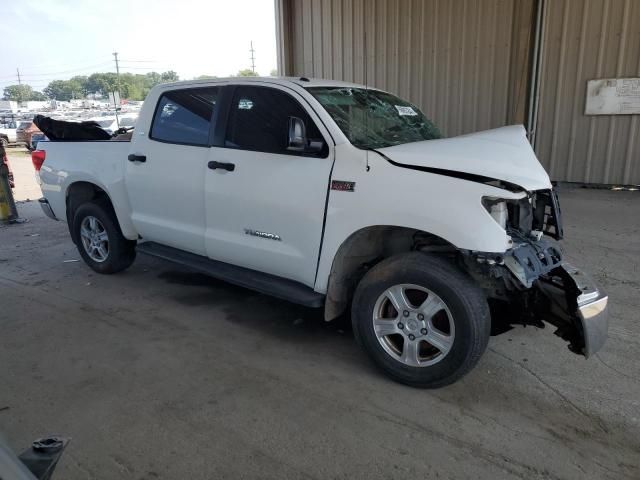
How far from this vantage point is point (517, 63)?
9.98m

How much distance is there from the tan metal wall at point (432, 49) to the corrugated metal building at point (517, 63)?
2cm

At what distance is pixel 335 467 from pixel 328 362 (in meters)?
1.19

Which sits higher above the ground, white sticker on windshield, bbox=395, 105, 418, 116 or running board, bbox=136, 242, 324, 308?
white sticker on windshield, bbox=395, 105, 418, 116

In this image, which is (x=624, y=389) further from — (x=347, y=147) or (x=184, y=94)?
(x=184, y=94)

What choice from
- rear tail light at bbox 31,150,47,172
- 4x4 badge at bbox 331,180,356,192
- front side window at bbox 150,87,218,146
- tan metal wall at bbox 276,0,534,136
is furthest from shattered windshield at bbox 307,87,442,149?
tan metal wall at bbox 276,0,534,136

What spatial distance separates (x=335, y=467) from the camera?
2.76 m

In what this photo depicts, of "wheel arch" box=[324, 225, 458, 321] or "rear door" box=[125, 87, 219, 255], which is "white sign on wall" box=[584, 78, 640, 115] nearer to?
"wheel arch" box=[324, 225, 458, 321]

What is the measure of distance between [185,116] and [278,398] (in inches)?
107

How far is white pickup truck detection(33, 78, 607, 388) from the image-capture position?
3.23 meters

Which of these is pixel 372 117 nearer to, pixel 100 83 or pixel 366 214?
pixel 366 214

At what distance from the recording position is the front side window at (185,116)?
180 inches

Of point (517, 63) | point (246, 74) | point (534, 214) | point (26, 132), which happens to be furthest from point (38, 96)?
point (534, 214)

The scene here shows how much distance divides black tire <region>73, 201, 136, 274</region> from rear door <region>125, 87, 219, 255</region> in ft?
1.83

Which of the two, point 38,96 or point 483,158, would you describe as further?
point 38,96
